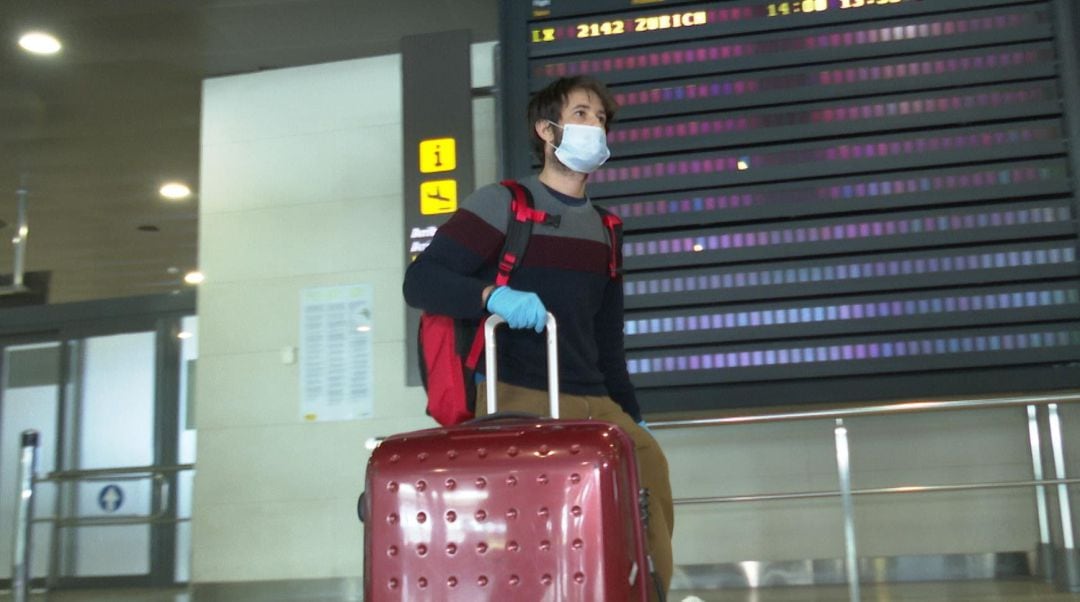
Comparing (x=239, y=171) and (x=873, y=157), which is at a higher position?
(x=239, y=171)

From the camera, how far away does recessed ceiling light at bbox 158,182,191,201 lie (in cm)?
902

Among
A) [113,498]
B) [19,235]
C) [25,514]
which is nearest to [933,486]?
[25,514]

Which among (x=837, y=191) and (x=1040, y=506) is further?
(x=1040, y=506)

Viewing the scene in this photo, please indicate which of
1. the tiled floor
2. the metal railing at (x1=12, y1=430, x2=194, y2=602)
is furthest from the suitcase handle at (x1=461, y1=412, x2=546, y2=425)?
the metal railing at (x1=12, y1=430, x2=194, y2=602)

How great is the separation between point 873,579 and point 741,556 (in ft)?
1.96

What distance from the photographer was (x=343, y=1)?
5.71 metres

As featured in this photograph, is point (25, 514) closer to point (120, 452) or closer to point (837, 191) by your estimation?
point (837, 191)

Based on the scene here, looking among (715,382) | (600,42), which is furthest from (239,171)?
(715,382)

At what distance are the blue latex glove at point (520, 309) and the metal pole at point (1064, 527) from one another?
3150 mm

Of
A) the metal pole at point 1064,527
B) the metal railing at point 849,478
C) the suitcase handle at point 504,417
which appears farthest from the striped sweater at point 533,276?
the metal pole at point 1064,527

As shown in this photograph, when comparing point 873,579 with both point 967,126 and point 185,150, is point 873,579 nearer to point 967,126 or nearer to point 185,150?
point 967,126

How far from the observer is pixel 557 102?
107 inches

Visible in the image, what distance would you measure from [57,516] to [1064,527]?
7.11 m

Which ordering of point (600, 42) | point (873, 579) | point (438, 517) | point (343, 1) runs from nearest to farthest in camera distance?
point (438, 517)
point (600, 42)
point (873, 579)
point (343, 1)
